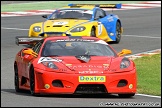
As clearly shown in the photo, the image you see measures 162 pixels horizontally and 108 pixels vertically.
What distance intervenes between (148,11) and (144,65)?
52.9 feet

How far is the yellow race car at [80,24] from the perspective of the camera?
20953 millimetres

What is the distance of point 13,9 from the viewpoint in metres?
34.0

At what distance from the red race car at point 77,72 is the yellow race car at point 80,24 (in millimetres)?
8171

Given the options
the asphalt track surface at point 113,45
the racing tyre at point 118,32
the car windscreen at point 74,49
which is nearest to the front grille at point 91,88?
the asphalt track surface at point 113,45

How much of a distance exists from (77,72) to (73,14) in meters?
10.8

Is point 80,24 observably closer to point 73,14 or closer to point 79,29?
point 79,29

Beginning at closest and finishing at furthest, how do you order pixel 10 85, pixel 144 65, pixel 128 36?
1. pixel 10 85
2. pixel 144 65
3. pixel 128 36

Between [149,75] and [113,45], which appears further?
[113,45]

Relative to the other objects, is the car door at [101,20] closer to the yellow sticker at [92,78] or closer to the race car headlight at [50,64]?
the race car headlight at [50,64]

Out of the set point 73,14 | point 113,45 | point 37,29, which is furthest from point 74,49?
point 113,45

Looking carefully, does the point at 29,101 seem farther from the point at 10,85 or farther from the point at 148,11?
the point at 148,11

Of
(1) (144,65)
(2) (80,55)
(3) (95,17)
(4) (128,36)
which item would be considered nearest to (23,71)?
(2) (80,55)

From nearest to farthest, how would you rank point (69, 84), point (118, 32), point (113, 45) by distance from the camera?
point (69, 84)
point (113, 45)
point (118, 32)

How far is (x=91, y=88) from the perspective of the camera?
1172cm
